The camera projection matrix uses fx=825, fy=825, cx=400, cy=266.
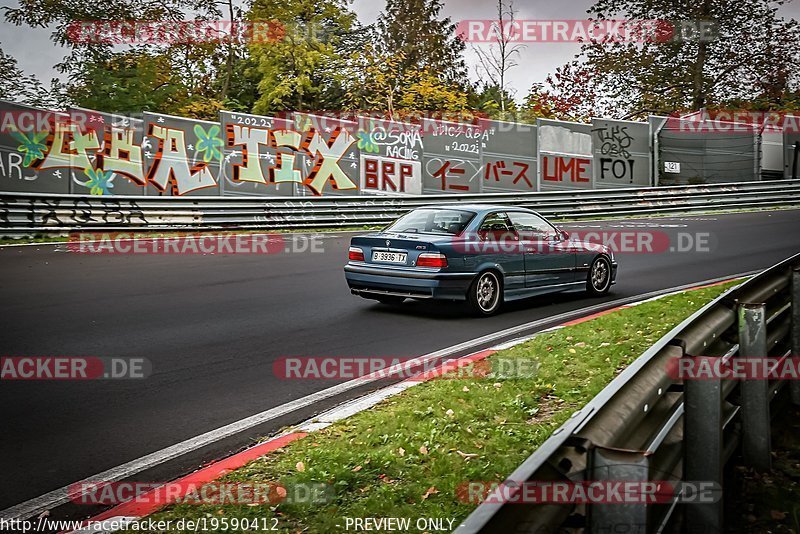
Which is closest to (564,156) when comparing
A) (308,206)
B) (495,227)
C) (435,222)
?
(308,206)

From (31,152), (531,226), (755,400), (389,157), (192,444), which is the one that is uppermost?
(389,157)

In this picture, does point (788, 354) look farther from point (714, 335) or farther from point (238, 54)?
point (238, 54)

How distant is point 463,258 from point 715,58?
3457 cm

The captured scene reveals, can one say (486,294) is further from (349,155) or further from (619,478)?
(349,155)

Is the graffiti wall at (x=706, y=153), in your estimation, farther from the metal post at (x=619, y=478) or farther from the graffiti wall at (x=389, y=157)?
the metal post at (x=619, y=478)

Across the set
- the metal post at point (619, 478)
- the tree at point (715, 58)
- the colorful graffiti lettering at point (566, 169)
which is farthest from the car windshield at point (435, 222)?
the tree at point (715, 58)

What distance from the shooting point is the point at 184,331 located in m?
8.80

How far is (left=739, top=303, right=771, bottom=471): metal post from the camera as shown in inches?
182

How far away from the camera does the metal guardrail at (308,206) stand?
1673 cm

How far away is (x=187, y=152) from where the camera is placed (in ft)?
70.2

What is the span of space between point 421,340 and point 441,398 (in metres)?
2.58

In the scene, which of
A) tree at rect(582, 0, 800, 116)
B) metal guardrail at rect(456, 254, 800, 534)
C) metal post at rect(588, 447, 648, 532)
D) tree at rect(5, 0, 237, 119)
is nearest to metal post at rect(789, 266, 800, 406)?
metal guardrail at rect(456, 254, 800, 534)

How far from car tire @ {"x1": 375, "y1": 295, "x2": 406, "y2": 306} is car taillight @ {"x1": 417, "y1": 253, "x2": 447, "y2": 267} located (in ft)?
2.48

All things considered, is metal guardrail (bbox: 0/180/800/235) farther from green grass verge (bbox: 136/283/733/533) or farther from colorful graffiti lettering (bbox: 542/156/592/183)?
green grass verge (bbox: 136/283/733/533)
